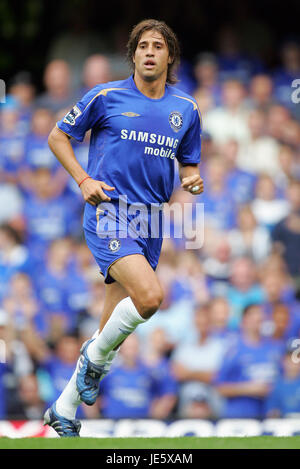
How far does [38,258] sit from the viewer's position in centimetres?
1112

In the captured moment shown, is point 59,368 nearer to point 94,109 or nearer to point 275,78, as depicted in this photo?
point 94,109

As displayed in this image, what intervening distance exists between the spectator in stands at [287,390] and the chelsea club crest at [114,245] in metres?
4.03

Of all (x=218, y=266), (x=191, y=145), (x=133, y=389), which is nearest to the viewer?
(x=191, y=145)

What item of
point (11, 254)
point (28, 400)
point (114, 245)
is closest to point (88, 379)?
point (114, 245)

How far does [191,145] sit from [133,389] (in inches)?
151

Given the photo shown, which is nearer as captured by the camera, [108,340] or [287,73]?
[108,340]

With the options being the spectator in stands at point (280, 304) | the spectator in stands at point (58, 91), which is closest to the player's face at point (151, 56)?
the spectator in stands at point (280, 304)

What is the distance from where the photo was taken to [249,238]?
36.1ft

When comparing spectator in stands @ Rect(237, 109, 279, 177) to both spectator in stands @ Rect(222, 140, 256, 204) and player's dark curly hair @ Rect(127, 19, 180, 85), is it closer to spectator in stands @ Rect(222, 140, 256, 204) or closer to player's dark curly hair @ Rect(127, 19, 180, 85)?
spectator in stands @ Rect(222, 140, 256, 204)

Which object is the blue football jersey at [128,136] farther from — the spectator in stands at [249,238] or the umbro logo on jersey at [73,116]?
the spectator in stands at [249,238]

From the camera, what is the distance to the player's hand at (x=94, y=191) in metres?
5.94

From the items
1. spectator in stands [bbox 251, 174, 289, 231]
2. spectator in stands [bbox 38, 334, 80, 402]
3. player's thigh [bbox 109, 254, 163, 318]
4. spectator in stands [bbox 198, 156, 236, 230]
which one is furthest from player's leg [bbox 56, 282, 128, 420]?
spectator in stands [bbox 251, 174, 289, 231]

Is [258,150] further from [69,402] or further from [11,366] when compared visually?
[69,402]

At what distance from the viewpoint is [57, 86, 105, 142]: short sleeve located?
20.2 ft
